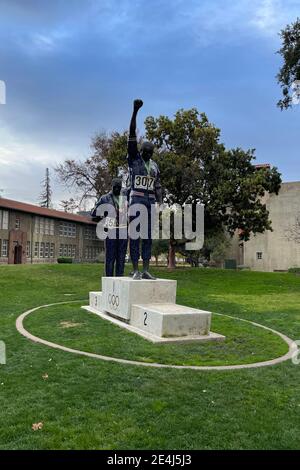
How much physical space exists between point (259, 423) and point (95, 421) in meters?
1.57

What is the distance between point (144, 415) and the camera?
422 centimetres

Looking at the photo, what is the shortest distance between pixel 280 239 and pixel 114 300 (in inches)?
1346

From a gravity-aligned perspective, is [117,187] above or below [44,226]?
below

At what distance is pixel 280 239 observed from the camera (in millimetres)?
41094

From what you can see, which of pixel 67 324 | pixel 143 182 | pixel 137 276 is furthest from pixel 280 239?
pixel 67 324

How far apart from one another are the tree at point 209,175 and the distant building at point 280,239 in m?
12.6

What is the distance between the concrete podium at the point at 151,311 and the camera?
293 inches

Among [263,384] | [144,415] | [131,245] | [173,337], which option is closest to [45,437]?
[144,415]

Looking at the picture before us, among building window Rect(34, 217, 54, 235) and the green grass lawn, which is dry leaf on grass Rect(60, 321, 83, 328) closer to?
the green grass lawn

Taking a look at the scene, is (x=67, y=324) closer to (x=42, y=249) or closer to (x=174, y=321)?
(x=174, y=321)
